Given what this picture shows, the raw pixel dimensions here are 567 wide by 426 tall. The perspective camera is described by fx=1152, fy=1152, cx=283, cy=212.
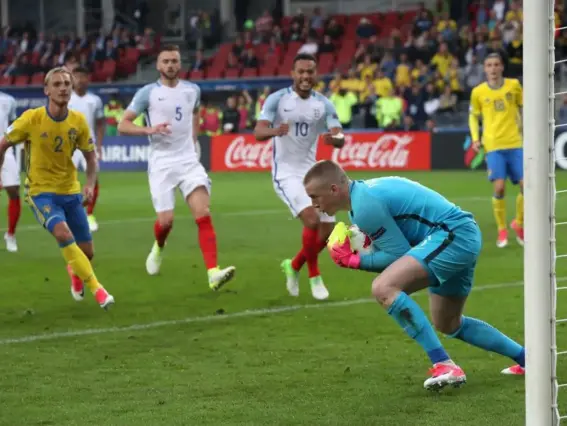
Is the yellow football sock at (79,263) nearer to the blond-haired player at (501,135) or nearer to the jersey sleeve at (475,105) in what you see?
the blond-haired player at (501,135)

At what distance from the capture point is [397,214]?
6223 millimetres

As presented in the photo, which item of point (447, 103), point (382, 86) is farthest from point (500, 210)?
point (382, 86)

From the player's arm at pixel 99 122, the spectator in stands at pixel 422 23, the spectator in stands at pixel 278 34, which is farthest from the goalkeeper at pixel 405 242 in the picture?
the spectator in stands at pixel 278 34

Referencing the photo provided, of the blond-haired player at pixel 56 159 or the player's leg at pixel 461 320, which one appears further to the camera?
the blond-haired player at pixel 56 159

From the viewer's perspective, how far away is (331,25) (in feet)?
115

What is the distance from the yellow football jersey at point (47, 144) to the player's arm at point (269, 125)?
60.9 inches

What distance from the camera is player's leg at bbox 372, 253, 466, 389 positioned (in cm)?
616

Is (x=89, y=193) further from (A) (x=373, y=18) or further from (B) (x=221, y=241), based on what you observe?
(A) (x=373, y=18)

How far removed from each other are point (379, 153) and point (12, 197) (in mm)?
13787

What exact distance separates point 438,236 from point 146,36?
118 ft

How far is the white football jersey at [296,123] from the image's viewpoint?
1048cm

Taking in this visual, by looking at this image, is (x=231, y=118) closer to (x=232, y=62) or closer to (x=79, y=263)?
(x=232, y=62)

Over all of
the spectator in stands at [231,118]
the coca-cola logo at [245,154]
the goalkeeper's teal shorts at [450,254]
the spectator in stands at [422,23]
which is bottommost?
the coca-cola logo at [245,154]

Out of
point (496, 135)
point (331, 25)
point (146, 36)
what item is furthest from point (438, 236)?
point (146, 36)
